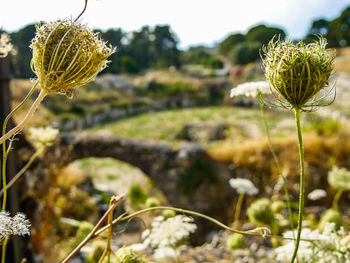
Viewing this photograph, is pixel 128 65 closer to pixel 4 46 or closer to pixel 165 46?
pixel 165 46

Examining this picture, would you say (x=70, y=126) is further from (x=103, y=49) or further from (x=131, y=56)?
(x=103, y=49)

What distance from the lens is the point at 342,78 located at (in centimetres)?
1841

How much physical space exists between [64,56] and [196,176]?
235 inches

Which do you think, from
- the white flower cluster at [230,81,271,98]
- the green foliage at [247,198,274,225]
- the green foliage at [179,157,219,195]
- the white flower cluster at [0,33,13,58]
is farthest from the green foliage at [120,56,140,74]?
the white flower cluster at [0,33,13,58]

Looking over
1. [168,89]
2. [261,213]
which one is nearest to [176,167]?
[261,213]

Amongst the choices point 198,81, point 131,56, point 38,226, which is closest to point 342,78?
point 198,81

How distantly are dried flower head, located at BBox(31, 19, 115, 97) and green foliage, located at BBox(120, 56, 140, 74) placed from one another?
19745 millimetres

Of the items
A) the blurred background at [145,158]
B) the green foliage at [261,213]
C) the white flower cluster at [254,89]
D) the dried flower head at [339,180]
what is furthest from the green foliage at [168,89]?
the white flower cluster at [254,89]

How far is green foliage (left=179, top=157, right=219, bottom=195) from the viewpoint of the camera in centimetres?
627

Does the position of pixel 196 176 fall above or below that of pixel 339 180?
below

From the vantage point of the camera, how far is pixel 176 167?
6.54m

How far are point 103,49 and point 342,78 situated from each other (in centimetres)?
2113

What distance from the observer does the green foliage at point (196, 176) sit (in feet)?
20.6

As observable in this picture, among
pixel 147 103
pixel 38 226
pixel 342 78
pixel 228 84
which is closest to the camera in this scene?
pixel 38 226
